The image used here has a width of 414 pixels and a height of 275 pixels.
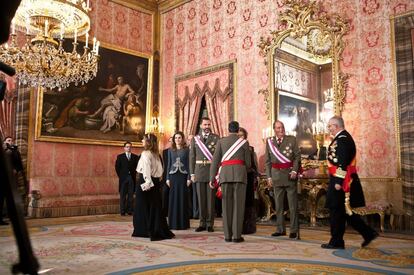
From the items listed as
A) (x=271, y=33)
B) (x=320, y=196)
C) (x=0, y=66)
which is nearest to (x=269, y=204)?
(x=320, y=196)

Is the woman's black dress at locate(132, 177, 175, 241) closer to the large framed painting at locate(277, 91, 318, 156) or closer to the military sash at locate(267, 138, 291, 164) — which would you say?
the military sash at locate(267, 138, 291, 164)

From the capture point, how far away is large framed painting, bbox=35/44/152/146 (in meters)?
8.61

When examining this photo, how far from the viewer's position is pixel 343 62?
22.6 ft

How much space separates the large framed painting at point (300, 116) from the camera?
7130 millimetres

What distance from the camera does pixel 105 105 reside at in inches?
371

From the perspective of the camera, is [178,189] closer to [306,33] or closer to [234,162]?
[234,162]

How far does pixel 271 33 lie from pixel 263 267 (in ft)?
18.2

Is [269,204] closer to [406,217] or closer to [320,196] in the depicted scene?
[320,196]

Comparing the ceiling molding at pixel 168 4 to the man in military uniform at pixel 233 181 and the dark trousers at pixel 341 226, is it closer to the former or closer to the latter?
the man in military uniform at pixel 233 181

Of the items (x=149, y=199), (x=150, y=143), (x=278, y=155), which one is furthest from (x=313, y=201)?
(x=150, y=143)

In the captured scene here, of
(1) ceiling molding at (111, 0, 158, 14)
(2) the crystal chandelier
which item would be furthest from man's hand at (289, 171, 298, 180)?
(1) ceiling molding at (111, 0, 158, 14)

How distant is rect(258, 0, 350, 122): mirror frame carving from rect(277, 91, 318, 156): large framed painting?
22 centimetres

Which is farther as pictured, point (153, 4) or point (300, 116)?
point (153, 4)

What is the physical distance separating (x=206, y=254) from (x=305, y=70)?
4549mm
